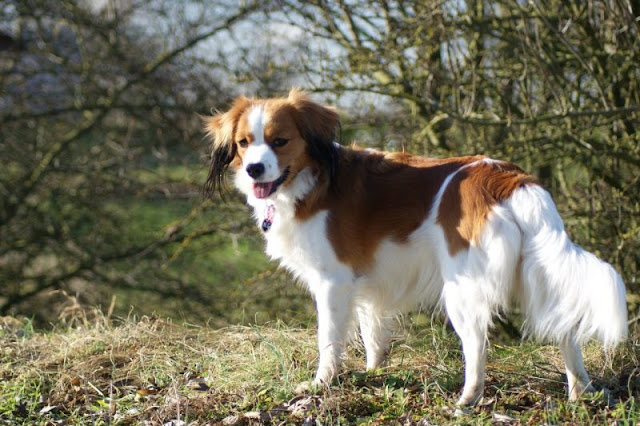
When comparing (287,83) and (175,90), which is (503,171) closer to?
(287,83)

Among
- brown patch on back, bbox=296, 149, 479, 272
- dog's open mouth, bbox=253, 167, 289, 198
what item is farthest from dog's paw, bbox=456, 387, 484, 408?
dog's open mouth, bbox=253, 167, 289, 198

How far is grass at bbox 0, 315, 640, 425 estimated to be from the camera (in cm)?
389

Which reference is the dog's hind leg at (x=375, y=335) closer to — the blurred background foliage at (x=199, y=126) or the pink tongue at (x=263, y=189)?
the pink tongue at (x=263, y=189)

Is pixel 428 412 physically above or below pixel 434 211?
below

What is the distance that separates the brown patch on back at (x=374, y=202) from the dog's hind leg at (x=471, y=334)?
0.46m

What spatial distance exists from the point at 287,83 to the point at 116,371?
147 inches

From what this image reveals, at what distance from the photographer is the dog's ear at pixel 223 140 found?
14.8 feet

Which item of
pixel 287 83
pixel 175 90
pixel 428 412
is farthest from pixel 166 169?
pixel 428 412

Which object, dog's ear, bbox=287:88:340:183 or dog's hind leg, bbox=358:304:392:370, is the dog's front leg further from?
dog's ear, bbox=287:88:340:183

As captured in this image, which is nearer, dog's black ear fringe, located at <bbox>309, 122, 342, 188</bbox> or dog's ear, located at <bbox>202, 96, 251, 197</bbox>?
dog's black ear fringe, located at <bbox>309, 122, 342, 188</bbox>

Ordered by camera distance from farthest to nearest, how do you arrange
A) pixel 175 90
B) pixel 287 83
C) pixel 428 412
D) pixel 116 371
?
pixel 175 90
pixel 287 83
pixel 116 371
pixel 428 412

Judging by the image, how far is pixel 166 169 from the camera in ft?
30.6

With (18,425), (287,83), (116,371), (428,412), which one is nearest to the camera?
(428,412)

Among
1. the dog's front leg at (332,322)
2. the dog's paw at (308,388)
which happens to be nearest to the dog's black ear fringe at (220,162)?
the dog's front leg at (332,322)
